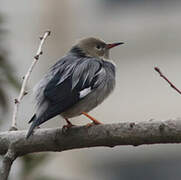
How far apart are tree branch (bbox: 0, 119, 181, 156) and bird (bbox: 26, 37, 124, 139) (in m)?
0.17

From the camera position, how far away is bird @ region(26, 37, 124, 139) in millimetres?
5711

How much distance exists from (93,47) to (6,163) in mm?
2281

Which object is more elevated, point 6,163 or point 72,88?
point 72,88

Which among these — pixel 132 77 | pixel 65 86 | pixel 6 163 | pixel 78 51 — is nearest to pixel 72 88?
pixel 65 86

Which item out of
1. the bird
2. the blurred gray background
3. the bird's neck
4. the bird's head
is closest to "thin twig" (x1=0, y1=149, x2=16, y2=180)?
Result: the bird

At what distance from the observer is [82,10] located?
58.0 feet

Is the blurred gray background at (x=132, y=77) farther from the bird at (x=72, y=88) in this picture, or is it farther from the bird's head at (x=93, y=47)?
the bird at (x=72, y=88)


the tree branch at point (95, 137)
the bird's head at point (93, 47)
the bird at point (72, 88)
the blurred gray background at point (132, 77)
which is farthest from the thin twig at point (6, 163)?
the blurred gray background at point (132, 77)

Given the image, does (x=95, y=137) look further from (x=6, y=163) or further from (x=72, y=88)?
(x=72, y=88)

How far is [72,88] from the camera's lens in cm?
584

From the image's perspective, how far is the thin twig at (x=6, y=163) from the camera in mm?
4785

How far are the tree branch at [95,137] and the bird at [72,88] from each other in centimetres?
17

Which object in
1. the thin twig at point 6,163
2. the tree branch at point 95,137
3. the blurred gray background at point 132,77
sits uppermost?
the tree branch at point 95,137

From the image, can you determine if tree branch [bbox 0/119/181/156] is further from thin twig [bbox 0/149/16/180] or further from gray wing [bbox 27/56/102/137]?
gray wing [bbox 27/56/102/137]
